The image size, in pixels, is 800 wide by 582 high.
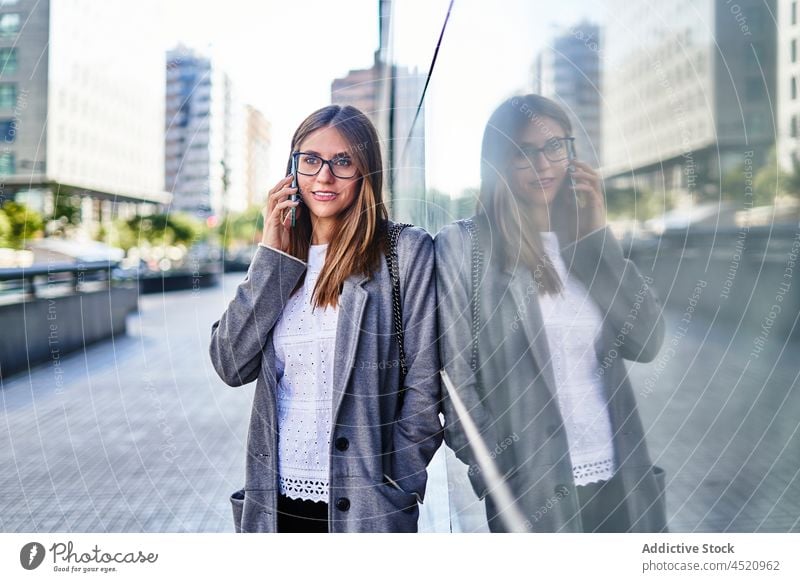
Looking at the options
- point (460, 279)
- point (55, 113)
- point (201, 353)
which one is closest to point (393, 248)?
point (460, 279)

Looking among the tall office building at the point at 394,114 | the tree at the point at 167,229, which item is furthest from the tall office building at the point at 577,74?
the tree at the point at 167,229

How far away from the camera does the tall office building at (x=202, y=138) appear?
1.67m

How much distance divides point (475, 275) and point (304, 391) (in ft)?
1.52

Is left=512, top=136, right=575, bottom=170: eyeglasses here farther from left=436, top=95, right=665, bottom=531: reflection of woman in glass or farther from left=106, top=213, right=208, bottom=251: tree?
left=106, top=213, right=208, bottom=251: tree

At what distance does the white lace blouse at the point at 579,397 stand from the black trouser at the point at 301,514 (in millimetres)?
565

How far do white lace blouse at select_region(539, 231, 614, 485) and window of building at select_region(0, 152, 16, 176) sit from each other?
134 centimetres

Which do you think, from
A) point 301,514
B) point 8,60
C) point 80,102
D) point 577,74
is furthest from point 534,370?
point 8,60

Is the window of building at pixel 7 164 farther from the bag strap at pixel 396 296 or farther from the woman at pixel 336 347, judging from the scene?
the bag strap at pixel 396 296

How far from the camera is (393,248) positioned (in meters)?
1.47

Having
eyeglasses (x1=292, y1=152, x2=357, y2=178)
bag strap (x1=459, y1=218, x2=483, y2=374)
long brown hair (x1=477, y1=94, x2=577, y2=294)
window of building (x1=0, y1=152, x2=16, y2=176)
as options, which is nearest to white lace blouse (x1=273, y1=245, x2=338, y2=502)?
eyeglasses (x1=292, y1=152, x2=357, y2=178)

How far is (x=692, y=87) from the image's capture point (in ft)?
6.11

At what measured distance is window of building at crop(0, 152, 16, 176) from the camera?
174 cm

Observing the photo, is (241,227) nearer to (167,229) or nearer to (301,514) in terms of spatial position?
(167,229)
